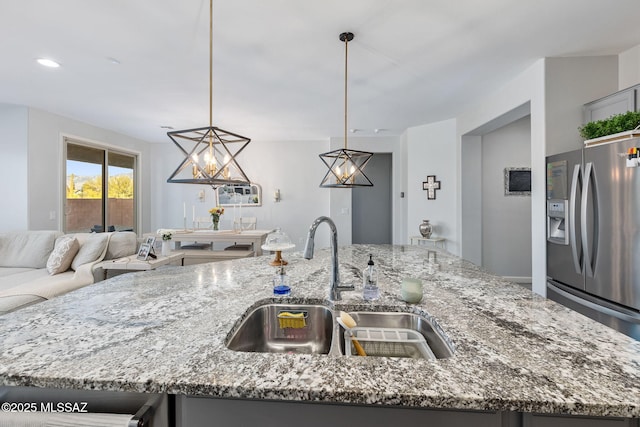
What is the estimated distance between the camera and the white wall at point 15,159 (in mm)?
3707

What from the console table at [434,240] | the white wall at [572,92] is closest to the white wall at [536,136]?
the white wall at [572,92]

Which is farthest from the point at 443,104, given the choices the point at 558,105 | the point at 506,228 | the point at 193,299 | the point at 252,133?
the point at 193,299

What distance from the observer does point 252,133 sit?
5285 millimetres

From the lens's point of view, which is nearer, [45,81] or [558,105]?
[558,105]

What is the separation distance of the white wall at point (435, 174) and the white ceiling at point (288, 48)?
726 millimetres

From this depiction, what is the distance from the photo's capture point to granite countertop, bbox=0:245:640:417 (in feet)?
2.01

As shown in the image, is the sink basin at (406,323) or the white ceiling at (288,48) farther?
the white ceiling at (288,48)

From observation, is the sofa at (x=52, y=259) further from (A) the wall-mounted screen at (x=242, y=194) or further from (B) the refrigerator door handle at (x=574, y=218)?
(B) the refrigerator door handle at (x=574, y=218)

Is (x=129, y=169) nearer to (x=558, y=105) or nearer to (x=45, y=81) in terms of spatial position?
(x=45, y=81)

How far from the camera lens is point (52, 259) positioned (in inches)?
118

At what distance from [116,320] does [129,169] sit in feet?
18.9

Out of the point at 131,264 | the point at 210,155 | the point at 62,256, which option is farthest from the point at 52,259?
the point at 210,155

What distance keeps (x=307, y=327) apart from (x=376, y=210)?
5.40m

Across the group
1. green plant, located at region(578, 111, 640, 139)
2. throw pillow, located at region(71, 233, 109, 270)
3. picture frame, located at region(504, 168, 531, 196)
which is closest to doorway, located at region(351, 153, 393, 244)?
picture frame, located at region(504, 168, 531, 196)
